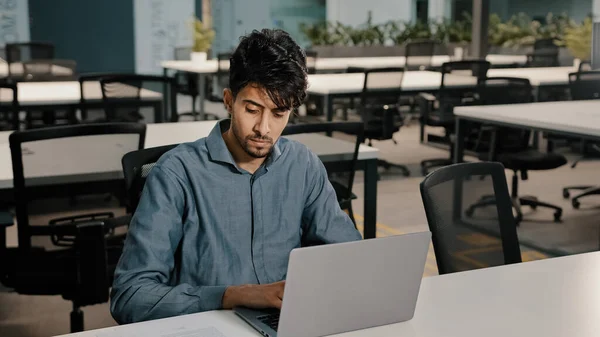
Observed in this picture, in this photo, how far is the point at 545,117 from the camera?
14.3 feet

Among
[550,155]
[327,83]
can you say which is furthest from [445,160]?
[550,155]

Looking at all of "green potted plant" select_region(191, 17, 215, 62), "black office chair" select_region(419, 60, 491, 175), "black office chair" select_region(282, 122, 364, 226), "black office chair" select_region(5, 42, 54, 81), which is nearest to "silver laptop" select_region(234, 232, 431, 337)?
"black office chair" select_region(282, 122, 364, 226)

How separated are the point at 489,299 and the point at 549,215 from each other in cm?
378

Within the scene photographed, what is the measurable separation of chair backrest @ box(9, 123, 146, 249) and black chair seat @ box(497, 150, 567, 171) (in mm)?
2667

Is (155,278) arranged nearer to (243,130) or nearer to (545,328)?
(243,130)

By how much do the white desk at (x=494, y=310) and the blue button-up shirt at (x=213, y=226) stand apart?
0.10 metres

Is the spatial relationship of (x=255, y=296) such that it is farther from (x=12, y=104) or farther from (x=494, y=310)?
(x=12, y=104)

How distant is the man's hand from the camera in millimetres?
1492

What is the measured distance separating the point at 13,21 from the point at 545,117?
7.71 meters

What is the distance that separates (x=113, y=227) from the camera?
2848 mm

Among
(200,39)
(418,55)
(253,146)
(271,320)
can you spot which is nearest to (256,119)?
(253,146)

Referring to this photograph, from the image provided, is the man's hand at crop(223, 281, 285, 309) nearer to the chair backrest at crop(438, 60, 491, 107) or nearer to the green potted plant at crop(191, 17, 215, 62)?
the chair backrest at crop(438, 60, 491, 107)

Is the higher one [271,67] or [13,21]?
[13,21]

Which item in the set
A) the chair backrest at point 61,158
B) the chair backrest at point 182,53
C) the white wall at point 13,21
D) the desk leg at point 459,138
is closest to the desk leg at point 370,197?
the chair backrest at point 61,158
